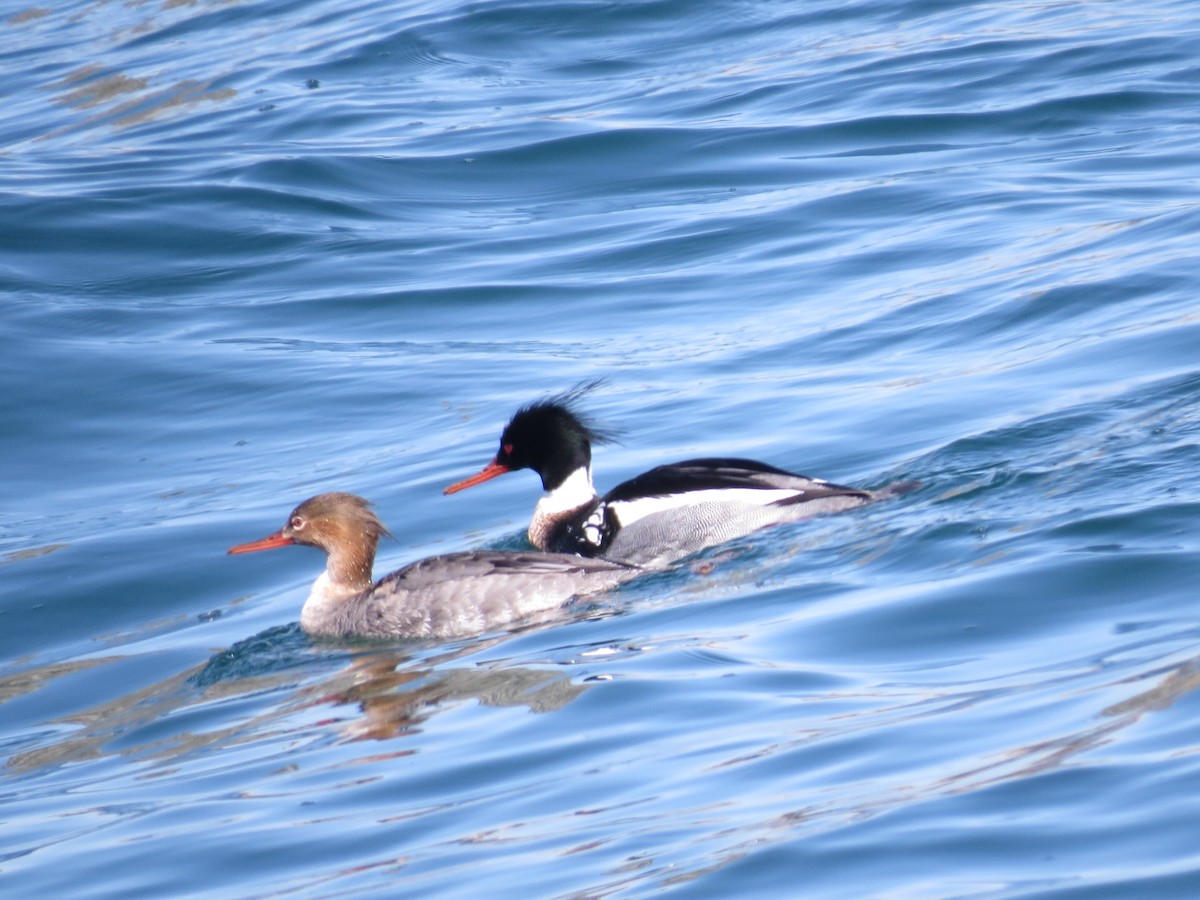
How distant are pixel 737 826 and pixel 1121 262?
361 inches

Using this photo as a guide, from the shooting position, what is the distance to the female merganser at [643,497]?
905 centimetres

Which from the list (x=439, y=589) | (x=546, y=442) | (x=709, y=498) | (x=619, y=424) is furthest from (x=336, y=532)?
(x=619, y=424)

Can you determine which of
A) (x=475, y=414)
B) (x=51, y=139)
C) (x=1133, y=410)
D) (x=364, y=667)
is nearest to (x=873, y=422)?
(x=1133, y=410)

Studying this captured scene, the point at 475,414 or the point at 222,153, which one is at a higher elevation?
the point at 222,153

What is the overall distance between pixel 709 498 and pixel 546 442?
1236 millimetres

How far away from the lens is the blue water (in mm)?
5094

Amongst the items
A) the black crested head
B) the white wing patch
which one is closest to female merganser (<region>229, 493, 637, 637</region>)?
the white wing patch

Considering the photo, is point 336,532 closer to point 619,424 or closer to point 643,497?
point 643,497

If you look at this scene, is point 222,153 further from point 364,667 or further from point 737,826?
point 737,826

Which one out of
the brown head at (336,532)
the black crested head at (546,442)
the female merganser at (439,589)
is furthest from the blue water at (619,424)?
the black crested head at (546,442)

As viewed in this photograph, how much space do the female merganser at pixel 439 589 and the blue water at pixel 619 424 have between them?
282 mm

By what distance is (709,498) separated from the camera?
9195 mm

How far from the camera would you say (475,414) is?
39.7 feet

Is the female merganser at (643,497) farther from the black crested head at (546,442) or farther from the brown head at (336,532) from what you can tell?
the brown head at (336,532)
